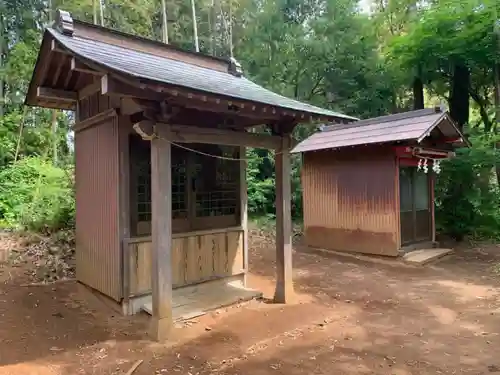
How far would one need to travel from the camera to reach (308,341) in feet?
13.9

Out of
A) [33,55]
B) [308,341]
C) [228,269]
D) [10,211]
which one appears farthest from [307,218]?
[33,55]

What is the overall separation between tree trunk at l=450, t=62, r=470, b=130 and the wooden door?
158 inches

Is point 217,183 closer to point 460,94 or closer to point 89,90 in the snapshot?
point 89,90

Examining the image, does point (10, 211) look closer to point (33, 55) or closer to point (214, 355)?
point (33, 55)

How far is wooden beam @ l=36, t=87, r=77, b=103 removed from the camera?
5.56 meters

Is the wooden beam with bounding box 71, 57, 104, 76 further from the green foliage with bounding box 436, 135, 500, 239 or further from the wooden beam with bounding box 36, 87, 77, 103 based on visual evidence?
the green foliage with bounding box 436, 135, 500, 239

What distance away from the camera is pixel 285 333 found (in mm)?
4461

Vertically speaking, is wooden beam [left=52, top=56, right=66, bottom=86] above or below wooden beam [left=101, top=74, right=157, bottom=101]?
above

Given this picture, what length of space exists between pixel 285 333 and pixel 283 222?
165 cm

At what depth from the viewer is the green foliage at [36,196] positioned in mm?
8047

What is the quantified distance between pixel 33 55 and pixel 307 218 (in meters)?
9.39

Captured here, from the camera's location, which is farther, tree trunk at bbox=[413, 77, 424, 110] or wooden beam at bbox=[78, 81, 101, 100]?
tree trunk at bbox=[413, 77, 424, 110]

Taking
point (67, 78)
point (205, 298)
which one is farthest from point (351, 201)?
point (67, 78)

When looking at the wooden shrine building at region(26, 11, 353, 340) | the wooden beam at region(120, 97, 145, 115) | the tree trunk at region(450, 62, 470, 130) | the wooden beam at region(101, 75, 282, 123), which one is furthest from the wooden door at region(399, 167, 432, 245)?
the wooden beam at region(120, 97, 145, 115)
